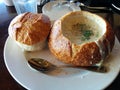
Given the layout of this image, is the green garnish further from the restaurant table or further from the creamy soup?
the restaurant table

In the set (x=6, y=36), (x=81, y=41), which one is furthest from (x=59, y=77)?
(x=6, y=36)

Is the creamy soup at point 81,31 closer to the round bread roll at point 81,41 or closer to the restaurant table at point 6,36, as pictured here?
the round bread roll at point 81,41

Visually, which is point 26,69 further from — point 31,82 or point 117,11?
point 117,11

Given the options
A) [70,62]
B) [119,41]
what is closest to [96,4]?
[119,41]

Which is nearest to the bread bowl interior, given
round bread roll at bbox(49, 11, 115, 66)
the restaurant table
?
round bread roll at bbox(49, 11, 115, 66)

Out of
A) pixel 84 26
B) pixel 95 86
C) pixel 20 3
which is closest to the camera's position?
pixel 95 86

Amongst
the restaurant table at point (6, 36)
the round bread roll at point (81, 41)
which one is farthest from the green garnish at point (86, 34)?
the restaurant table at point (6, 36)
